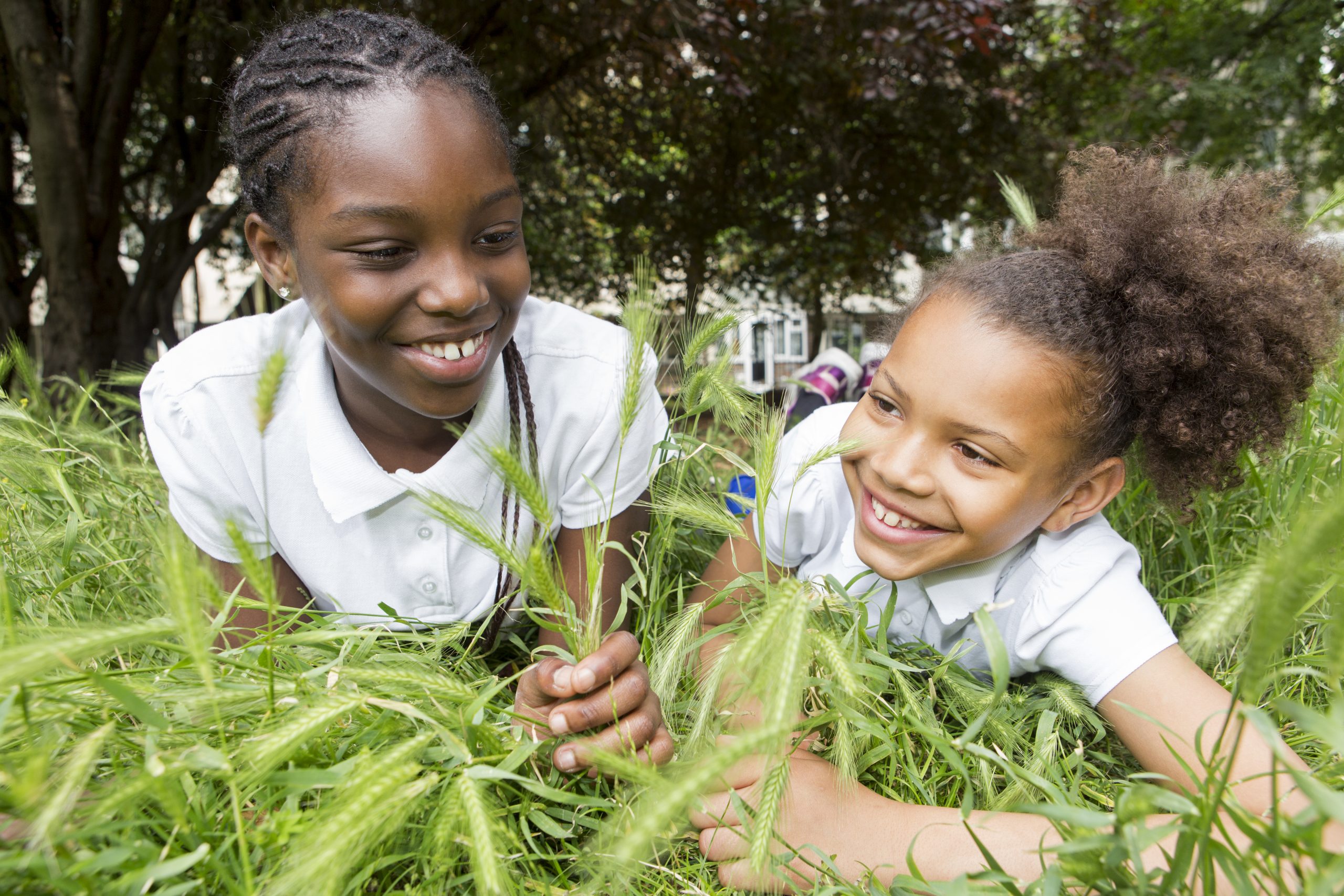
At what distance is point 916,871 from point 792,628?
338 mm

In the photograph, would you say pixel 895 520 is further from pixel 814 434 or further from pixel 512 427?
pixel 512 427

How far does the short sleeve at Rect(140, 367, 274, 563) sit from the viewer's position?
1453 millimetres

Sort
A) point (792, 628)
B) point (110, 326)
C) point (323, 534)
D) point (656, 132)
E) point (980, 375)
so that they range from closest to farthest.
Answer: point (792, 628) < point (980, 375) < point (323, 534) < point (110, 326) < point (656, 132)

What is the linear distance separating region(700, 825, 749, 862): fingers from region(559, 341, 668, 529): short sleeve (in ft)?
1.95

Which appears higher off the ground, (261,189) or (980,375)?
(261,189)

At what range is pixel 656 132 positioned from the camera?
695 cm

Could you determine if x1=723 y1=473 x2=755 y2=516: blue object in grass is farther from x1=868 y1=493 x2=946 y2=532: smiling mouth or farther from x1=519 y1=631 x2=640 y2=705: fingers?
x1=519 y1=631 x2=640 y2=705: fingers

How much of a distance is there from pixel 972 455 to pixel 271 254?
119cm

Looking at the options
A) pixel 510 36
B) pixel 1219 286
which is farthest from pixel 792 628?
pixel 510 36

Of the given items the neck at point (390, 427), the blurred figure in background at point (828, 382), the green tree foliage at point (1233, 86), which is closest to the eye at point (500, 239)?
the neck at point (390, 427)

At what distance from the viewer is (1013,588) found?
1.45m

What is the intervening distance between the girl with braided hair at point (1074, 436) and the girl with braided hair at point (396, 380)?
36 cm

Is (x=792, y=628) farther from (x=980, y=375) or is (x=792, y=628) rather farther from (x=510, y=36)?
(x=510, y=36)

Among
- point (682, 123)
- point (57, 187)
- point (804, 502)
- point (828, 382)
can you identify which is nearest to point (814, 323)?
point (682, 123)
